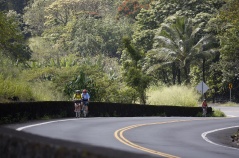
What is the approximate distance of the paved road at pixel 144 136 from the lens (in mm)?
18672

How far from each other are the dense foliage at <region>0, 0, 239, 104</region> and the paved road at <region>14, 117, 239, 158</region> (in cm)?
826

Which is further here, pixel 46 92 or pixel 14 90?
pixel 46 92

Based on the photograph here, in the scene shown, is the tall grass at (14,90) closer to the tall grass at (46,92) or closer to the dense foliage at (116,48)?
the dense foliage at (116,48)

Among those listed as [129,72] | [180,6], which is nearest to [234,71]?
[180,6]

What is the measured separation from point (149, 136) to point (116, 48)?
2812 inches

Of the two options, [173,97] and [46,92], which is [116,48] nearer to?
[173,97]

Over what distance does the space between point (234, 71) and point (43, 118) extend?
138 feet

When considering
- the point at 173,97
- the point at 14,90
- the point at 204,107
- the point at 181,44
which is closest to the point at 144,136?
the point at 14,90

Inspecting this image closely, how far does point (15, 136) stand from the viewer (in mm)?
7672

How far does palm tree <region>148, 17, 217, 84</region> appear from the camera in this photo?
2800 inches

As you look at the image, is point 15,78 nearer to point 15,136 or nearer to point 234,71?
point 234,71

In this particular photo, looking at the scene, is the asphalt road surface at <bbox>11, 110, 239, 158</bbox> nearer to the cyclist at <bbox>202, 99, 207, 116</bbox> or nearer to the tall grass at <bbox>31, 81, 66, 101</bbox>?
the tall grass at <bbox>31, 81, 66, 101</bbox>

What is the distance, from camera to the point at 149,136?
24.3 metres

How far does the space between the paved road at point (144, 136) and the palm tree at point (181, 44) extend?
3909 cm
